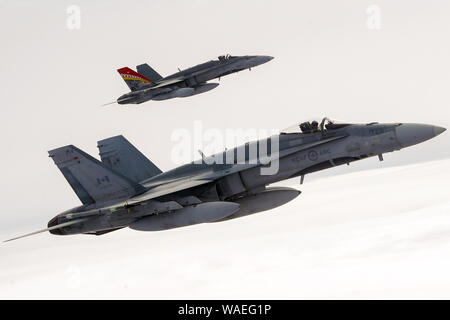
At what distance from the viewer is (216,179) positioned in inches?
803

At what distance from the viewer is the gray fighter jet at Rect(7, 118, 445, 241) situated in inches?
754

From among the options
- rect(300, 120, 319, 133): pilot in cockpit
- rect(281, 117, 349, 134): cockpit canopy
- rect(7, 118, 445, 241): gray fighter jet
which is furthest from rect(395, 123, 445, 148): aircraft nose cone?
rect(300, 120, 319, 133): pilot in cockpit

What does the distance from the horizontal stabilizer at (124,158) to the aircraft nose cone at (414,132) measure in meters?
9.22

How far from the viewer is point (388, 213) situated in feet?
183

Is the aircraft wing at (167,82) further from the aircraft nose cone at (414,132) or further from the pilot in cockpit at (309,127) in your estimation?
the aircraft nose cone at (414,132)

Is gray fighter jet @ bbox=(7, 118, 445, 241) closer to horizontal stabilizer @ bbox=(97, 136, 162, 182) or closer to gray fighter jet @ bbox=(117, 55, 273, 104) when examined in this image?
horizontal stabilizer @ bbox=(97, 136, 162, 182)

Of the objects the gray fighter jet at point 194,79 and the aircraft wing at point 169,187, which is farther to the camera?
the gray fighter jet at point 194,79

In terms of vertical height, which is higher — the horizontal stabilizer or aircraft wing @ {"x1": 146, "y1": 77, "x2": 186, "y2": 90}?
aircraft wing @ {"x1": 146, "y1": 77, "x2": 186, "y2": 90}

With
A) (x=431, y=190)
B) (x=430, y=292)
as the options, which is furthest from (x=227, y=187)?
(x=431, y=190)

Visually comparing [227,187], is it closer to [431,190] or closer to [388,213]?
[388,213]

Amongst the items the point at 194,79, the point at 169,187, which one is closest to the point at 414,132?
the point at 169,187

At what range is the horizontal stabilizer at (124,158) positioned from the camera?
2312 centimetres

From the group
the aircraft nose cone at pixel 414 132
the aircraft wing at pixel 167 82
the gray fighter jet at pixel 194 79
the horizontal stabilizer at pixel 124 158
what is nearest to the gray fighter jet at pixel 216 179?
the aircraft nose cone at pixel 414 132

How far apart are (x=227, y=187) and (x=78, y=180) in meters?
5.12
